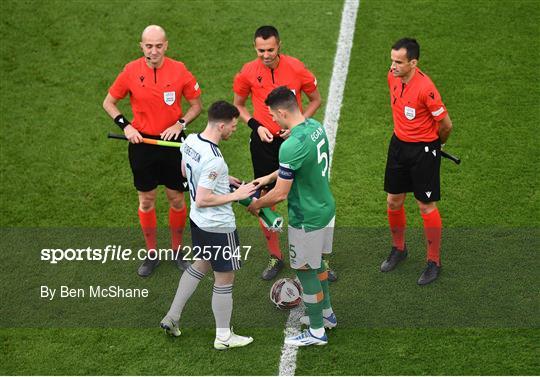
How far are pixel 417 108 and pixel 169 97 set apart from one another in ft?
7.52

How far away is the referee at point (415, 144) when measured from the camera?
829cm

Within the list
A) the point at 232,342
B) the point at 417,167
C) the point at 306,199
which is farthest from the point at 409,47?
the point at 232,342

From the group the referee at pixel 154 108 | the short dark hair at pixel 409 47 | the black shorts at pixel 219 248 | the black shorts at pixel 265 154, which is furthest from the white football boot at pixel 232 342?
the short dark hair at pixel 409 47

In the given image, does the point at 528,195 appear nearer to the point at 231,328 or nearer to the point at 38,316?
the point at 231,328

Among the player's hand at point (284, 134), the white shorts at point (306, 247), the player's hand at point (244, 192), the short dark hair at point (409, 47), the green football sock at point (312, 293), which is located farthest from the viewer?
the player's hand at point (284, 134)

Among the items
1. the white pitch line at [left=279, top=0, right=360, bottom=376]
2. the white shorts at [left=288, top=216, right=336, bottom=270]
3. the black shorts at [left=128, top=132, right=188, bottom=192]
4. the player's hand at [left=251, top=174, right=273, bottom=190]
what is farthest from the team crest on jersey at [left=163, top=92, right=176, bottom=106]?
the white pitch line at [left=279, top=0, right=360, bottom=376]

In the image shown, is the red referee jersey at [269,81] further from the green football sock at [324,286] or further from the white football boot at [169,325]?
→ the white football boot at [169,325]

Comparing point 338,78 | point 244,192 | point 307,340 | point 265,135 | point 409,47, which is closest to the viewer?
point 244,192

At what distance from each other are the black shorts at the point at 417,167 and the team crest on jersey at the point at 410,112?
27 centimetres

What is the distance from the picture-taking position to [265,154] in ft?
28.8

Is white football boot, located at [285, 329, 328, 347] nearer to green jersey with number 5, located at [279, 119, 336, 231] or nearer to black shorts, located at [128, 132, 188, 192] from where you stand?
green jersey with number 5, located at [279, 119, 336, 231]

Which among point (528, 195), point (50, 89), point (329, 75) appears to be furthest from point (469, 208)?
point (50, 89)

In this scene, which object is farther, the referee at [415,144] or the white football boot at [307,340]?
the referee at [415,144]

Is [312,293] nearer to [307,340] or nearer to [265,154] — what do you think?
[307,340]
